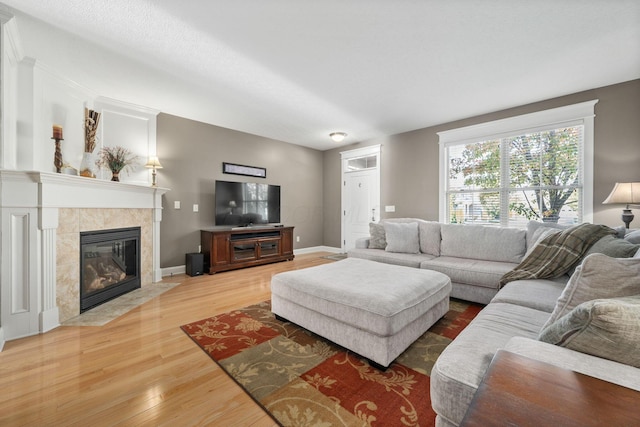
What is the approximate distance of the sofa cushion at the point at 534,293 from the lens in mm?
1589

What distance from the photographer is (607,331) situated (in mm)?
710

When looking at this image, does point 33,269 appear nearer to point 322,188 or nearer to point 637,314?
point 637,314

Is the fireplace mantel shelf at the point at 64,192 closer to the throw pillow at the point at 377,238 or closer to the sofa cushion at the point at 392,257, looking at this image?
the sofa cushion at the point at 392,257

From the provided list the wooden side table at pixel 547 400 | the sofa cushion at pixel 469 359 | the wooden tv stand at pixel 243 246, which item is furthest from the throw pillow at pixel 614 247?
the wooden tv stand at pixel 243 246

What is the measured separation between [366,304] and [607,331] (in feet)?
3.60

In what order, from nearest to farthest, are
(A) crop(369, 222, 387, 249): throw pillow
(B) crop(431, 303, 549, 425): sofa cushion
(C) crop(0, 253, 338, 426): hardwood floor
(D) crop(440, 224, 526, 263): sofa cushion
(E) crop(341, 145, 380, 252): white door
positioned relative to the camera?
(B) crop(431, 303, 549, 425): sofa cushion, (C) crop(0, 253, 338, 426): hardwood floor, (D) crop(440, 224, 526, 263): sofa cushion, (A) crop(369, 222, 387, 249): throw pillow, (E) crop(341, 145, 380, 252): white door

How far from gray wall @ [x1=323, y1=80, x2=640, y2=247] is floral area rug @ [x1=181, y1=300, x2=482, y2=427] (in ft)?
8.90

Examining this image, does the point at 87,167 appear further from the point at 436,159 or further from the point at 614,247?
the point at 436,159

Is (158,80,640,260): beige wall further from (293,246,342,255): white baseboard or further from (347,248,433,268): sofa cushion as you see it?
(347,248,433,268): sofa cushion

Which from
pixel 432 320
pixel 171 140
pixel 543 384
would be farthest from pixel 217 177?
pixel 543 384

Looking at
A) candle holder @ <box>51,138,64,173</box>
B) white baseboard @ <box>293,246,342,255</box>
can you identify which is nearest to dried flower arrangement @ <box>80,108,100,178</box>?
candle holder @ <box>51,138,64,173</box>

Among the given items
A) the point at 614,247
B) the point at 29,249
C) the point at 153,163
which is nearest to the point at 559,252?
the point at 614,247

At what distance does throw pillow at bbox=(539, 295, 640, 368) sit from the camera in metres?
0.68

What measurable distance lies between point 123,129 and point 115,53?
142cm
